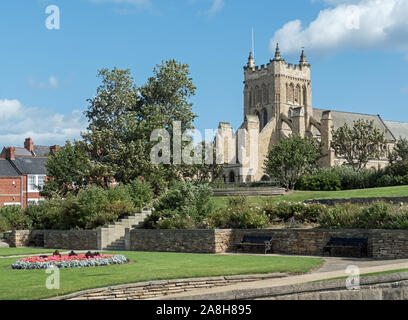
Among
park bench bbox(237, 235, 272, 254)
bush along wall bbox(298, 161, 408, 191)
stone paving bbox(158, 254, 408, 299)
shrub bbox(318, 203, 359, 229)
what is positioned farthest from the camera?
bush along wall bbox(298, 161, 408, 191)

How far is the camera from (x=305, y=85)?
303 feet

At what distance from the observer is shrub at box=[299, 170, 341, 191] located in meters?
41.0

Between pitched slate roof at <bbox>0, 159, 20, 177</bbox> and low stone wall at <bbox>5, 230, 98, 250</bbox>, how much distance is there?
88.2ft

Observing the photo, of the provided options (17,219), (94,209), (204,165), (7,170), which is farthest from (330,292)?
(7,170)

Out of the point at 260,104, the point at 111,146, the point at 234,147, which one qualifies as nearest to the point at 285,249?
the point at 111,146

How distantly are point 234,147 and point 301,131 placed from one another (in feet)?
33.3

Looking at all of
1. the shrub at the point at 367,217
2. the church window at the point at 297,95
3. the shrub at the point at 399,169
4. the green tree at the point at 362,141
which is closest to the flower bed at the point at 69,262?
the shrub at the point at 367,217

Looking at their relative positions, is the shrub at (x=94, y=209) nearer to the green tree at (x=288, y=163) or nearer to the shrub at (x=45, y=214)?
the shrub at (x=45, y=214)

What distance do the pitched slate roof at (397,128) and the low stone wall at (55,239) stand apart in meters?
79.0

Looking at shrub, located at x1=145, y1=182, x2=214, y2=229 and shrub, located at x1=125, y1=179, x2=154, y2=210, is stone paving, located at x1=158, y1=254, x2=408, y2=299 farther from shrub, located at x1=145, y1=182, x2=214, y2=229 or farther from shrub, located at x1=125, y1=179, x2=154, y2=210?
shrub, located at x1=125, y1=179, x2=154, y2=210

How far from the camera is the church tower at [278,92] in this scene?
87.5m

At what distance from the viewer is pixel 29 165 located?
198ft

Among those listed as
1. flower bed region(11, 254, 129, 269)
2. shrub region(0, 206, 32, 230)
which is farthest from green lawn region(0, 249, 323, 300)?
shrub region(0, 206, 32, 230)
